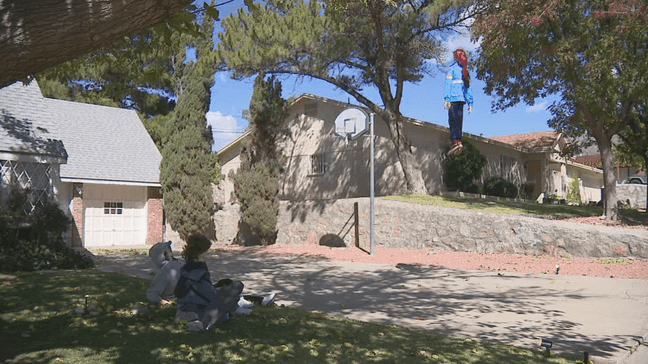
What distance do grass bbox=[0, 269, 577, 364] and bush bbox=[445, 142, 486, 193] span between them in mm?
17662

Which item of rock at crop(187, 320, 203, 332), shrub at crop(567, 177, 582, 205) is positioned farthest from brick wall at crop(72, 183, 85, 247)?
shrub at crop(567, 177, 582, 205)

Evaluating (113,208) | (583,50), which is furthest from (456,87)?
(113,208)

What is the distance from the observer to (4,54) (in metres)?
3.11

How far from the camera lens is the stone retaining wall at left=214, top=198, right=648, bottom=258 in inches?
503

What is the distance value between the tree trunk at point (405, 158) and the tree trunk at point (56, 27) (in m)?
18.2

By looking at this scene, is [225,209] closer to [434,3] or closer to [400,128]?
[400,128]

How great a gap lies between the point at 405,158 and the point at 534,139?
41.3ft

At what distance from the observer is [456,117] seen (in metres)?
17.3

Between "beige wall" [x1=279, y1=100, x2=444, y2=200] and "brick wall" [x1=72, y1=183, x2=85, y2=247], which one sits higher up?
"beige wall" [x1=279, y1=100, x2=444, y2=200]

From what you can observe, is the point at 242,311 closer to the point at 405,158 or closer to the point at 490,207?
the point at 490,207

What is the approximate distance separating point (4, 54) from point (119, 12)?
2.37 feet

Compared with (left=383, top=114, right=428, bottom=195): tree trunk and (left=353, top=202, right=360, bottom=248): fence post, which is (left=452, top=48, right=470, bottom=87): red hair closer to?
(left=383, top=114, right=428, bottom=195): tree trunk

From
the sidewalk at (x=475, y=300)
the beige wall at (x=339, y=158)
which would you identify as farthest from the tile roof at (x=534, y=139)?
the sidewalk at (x=475, y=300)

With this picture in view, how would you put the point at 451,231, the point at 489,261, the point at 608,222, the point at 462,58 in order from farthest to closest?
the point at 608,222
the point at 462,58
the point at 451,231
the point at 489,261
